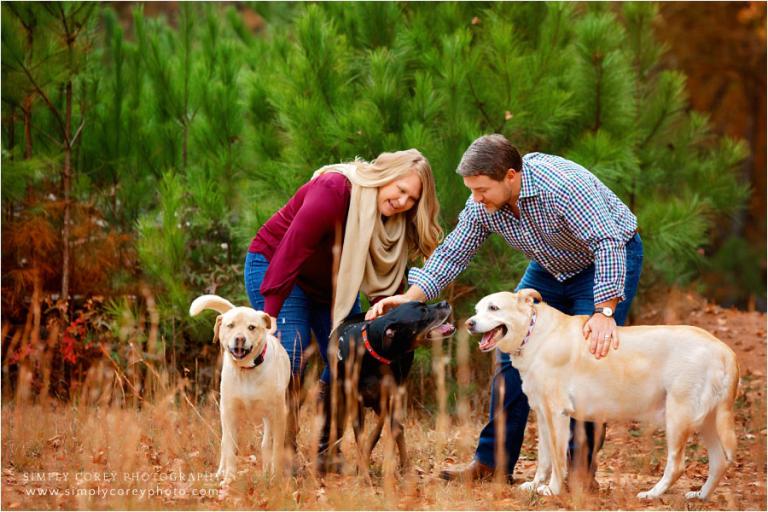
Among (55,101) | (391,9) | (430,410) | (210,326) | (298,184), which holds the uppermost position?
(391,9)

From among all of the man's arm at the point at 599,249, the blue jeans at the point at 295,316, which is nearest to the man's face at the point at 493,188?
the man's arm at the point at 599,249

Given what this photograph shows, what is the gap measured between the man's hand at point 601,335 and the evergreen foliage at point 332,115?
2660mm

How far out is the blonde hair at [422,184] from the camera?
4504 millimetres

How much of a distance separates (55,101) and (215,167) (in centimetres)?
148

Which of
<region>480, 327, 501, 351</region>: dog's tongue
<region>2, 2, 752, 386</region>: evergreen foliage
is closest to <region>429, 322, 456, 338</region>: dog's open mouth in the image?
<region>480, 327, 501, 351</region>: dog's tongue

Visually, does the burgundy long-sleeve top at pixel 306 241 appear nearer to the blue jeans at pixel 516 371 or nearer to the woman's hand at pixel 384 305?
the woman's hand at pixel 384 305

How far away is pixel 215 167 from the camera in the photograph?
768 cm

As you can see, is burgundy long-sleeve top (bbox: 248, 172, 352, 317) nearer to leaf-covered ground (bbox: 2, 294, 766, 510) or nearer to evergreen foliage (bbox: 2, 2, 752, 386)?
leaf-covered ground (bbox: 2, 294, 766, 510)

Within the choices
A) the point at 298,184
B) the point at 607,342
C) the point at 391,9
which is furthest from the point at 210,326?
the point at 607,342

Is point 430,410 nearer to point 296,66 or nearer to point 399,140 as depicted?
point 399,140

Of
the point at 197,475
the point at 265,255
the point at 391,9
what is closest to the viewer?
the point at 197,475

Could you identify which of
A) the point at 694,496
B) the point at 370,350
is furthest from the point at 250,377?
the point at 694,496

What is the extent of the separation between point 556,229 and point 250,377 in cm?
159

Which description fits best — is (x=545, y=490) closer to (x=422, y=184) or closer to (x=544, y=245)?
(x=544, y=245)
